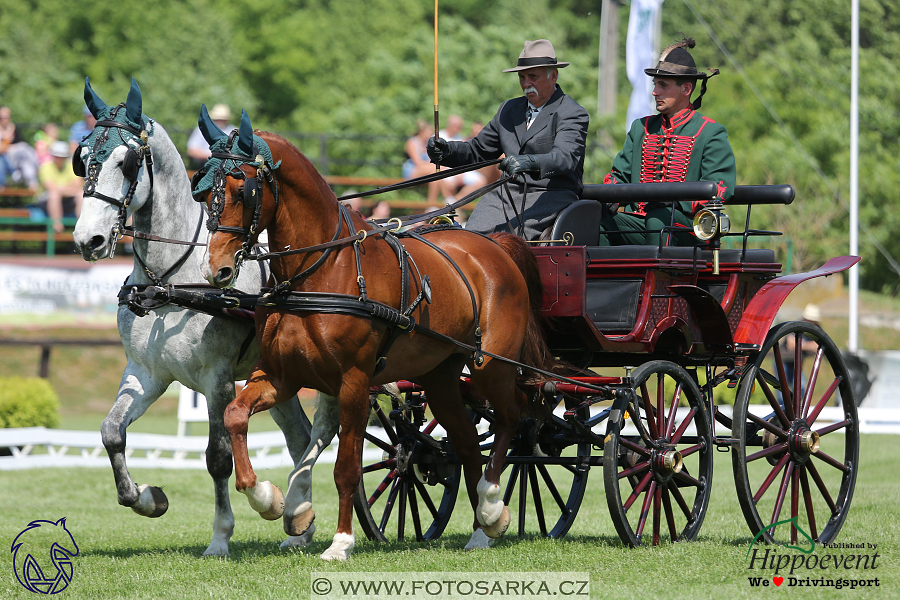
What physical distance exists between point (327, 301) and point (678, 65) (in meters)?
2.97

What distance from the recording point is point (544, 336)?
641 centimetres

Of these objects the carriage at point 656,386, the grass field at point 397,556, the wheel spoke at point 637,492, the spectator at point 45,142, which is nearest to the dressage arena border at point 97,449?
the grass field at point 397,556

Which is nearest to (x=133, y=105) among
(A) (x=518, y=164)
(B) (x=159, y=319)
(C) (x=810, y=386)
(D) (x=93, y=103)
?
(D) (x=93, y=103)

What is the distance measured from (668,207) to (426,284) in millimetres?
1940

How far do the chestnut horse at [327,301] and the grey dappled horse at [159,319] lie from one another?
55cm

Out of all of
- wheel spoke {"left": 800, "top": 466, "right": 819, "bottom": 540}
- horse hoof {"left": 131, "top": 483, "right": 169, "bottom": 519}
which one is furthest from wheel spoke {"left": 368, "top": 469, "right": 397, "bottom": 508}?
wheel spoke {"left": 800, "top": 466, "right": 819, "bottom": 540}

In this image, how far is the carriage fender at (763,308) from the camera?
21.5ft

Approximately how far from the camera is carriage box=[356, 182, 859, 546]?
6074mm

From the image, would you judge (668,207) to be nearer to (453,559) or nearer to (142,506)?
(453,559)

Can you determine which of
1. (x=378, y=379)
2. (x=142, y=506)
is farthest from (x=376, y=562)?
(x=142, y=506)

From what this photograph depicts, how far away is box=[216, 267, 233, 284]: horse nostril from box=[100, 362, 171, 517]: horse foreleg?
3.86ft

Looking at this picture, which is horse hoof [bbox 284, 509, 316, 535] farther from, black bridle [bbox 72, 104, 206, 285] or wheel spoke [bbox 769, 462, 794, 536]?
wheel spoke [bbox 769, 462, 794, 536]

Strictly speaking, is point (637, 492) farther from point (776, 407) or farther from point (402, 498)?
point (402, 498)

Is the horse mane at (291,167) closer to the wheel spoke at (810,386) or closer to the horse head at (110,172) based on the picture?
the horse head at (110,172)
